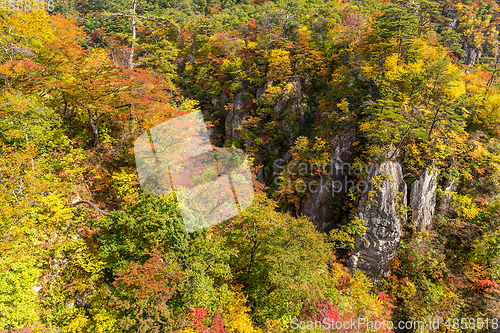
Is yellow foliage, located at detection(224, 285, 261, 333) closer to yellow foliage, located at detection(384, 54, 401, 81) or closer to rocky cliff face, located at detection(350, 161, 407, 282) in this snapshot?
rocky cliff face, located at detection(350, 161, 407, 282)

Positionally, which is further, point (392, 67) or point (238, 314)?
point (392, 67)

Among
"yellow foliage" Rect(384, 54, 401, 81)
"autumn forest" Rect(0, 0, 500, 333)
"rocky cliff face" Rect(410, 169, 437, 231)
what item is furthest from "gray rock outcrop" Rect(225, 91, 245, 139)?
"rocky cliff face" Rect(410, 169, 437, 231)

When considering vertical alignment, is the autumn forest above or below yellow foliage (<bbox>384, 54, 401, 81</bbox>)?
below

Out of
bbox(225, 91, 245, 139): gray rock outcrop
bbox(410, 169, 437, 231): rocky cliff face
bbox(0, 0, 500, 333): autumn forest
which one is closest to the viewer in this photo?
bbox(0, 0, 500, 333): autumn forest

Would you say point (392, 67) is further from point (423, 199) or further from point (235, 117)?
point (235, 117)

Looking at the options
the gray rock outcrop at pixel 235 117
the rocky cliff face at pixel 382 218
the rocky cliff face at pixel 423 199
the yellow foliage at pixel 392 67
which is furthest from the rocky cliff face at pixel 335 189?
the gray rock outcrop at pixel 235 117

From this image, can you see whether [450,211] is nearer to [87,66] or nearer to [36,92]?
[87,66]

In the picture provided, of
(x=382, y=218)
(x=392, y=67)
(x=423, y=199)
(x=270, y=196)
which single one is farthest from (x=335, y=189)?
(x=392, y=67)
